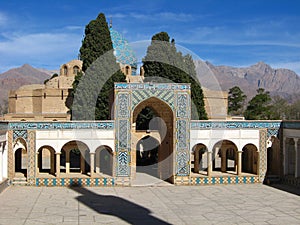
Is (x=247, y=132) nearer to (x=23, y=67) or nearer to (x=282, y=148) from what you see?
(x=282, y=148)

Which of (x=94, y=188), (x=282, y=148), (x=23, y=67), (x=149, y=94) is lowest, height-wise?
(x=94, y=188)

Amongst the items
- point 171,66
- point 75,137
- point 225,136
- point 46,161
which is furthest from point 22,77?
point 225,136

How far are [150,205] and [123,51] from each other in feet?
72.6

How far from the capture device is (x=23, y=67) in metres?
152

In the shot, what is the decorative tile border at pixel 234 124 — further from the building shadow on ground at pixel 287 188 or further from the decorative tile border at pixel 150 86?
the building shadow on ground at pixel 287 188

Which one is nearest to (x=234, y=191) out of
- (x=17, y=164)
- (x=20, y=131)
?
(x=20, y=131)

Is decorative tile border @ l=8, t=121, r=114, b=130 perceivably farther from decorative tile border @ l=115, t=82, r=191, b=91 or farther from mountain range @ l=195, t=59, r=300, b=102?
mountain range @ l=195, t=59, r=300, b=102

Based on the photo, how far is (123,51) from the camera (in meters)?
32.5

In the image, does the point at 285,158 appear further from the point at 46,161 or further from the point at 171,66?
the point at 46,161

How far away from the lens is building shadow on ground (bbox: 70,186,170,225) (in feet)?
33.3

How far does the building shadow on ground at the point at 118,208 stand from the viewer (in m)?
10.2

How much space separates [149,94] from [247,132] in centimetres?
398

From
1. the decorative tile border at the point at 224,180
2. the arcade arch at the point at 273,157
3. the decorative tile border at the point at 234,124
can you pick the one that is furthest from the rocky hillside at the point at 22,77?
the decorative tile border at the point at 224,180

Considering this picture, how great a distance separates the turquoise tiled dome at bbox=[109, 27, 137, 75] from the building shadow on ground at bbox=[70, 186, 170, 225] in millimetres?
19544
